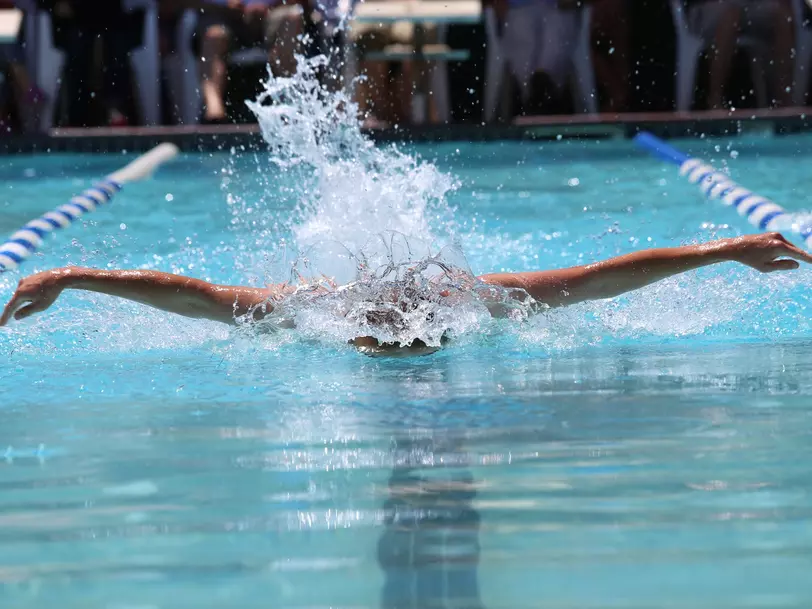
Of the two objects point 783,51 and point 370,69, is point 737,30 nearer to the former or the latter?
point 783,51

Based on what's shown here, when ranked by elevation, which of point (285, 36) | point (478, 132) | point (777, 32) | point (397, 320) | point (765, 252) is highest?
point (285, 36)

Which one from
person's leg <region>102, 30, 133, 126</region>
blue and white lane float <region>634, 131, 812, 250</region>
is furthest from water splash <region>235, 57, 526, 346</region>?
person's leg <region>102, 30, 133, 126</region>

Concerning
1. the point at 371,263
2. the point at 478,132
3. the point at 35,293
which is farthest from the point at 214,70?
the point at 35,293

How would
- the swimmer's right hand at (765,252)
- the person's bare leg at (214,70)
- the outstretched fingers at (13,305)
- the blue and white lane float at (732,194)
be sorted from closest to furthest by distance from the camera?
1. the outstretched fingers at (13,305)
2. the swimmer's right hand at (765,252)
3. the blue and white lane float at (732,194)
4. the person's bare leg at (214,70)

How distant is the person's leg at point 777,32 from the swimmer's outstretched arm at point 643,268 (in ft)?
20.4

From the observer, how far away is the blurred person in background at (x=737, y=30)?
873cm

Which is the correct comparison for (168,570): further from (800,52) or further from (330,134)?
(800,52)

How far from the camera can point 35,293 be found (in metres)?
2.82

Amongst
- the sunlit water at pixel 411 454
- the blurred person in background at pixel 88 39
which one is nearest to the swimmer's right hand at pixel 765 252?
the sunlit water at pixel 411 454

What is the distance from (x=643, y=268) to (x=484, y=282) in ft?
1.29

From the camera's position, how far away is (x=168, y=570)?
5.99ft

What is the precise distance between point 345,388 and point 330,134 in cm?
418

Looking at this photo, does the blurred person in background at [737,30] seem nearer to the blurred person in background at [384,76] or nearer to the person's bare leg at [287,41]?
the blurred person in background at [384,76]

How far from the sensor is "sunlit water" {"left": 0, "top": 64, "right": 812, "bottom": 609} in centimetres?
179
